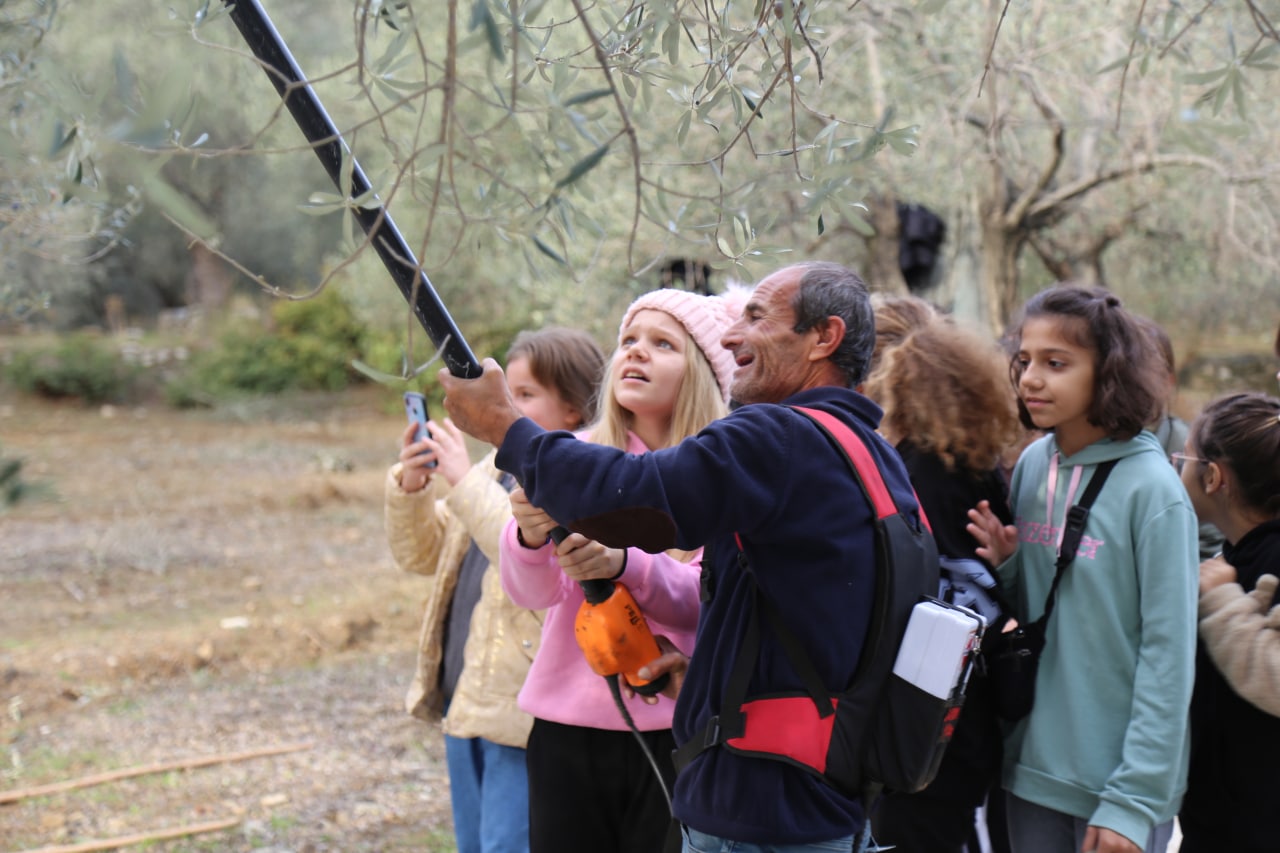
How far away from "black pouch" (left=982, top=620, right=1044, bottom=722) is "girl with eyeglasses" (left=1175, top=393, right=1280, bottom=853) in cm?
39

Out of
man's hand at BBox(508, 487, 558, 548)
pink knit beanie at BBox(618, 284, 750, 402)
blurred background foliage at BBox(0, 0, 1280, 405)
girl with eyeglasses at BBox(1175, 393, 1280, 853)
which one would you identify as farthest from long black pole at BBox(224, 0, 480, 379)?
girl with eyeglasses at BBox(1175, 393, 1280, 853)

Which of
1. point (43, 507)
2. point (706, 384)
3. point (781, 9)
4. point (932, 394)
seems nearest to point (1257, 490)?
point (932, 394)

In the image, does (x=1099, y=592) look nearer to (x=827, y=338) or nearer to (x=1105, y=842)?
(x=1105, y=842)

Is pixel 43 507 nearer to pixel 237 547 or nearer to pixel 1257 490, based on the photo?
pixel 237 547

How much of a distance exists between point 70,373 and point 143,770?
56.7 ft

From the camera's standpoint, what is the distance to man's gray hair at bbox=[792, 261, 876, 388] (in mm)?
2010

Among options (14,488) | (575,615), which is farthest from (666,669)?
(14,488)

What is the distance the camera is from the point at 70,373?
20.4 m

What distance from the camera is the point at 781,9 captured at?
188cm

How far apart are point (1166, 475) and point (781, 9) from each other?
1.30 metres

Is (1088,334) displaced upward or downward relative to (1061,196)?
downward

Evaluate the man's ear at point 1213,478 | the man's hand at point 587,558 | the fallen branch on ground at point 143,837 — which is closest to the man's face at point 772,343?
the man's hand at point 587,558

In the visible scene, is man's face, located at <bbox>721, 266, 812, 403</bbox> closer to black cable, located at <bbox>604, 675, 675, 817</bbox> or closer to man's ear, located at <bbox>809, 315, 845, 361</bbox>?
man's ear, located at <bbox>809, 315, 845, 361</bbox>

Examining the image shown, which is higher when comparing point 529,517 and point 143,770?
point 529,517
